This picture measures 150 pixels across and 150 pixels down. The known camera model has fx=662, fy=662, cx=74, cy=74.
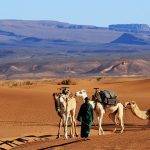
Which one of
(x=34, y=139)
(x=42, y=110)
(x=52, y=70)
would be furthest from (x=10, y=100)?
(x=52, y=70)

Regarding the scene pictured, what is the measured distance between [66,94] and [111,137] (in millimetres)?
2905

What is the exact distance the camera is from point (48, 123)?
2764 centimetres

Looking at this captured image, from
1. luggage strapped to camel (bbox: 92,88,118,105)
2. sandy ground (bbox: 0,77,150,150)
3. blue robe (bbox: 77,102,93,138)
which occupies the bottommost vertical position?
sandy ground (bbox: 0,77,150,150)

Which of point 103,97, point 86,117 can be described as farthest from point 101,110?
point 86,117

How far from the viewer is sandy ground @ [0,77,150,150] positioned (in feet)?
56.3

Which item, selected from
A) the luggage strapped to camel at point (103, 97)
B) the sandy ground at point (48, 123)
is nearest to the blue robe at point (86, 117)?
the sandy ground at point (48, 123)

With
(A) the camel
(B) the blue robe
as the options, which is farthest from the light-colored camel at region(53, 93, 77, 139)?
(B) the blue robe

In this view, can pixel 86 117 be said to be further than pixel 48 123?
No

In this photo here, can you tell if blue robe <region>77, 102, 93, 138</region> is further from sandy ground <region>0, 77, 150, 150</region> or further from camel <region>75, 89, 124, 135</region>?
camel <region>75, 89, 124, 135</region>

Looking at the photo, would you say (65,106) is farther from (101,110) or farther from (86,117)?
(86,117)

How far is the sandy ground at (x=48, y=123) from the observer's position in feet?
56.3

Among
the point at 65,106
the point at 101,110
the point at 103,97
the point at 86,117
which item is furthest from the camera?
the point at 103,97

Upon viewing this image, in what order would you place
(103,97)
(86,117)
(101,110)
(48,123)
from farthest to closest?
(48,123), (103,97), (101,110), (86,117)

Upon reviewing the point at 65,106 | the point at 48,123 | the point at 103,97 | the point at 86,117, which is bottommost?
the point at 48,123
